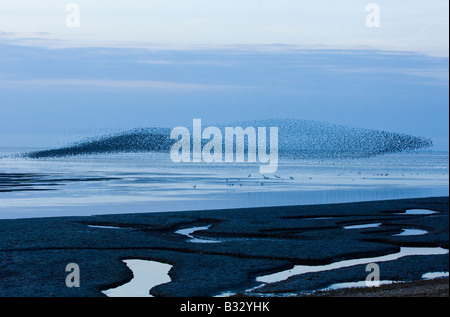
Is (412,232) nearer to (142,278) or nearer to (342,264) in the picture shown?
(342,264)

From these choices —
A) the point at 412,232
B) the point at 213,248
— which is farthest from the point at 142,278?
the point at 412,232

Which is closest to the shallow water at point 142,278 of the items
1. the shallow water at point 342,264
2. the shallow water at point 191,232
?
the shallow water at point 342,264

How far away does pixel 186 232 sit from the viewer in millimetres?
25078

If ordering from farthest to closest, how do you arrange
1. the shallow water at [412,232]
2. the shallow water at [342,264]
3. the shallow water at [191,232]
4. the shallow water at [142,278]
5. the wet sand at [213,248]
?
the shallow water at [412,232] → the shallow water at [191,232] → the shallow water at [342,264] → the wet sand at [213,248] → the shallow water at [142,278]

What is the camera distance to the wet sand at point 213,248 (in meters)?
15.8

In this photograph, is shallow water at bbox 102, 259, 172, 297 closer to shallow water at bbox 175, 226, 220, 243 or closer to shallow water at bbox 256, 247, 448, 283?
shallow water at bbox 256, 247, 448, 283

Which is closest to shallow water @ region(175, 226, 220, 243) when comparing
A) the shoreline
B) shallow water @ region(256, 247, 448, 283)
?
shallow water @ region(256, 247, 448, 283)

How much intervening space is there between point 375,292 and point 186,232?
12080 millimetres

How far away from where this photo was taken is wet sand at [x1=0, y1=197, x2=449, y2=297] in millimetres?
15797

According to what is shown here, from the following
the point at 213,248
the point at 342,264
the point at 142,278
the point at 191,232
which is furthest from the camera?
the point at 191,232

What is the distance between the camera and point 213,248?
20.7 meters

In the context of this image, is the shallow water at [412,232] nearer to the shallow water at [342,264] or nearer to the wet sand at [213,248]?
the wet sand at [213,248]

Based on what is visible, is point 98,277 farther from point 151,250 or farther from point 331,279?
point 331,279
